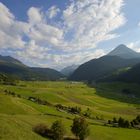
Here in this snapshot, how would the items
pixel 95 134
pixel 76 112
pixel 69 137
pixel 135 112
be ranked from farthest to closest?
1. pixel 135 112
2. pixel 76 112
3. pixel 95 134
4. pixel 69 137

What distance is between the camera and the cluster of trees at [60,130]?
7562 cm

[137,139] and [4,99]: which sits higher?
[4,99]

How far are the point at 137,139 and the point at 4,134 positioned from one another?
188 feet

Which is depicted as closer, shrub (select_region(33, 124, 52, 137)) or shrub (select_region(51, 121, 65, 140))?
shrub (select_region(51, 121, 65, 140))

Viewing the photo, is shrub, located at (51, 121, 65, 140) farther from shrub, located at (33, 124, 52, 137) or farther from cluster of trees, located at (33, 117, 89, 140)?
shrub, located at (33, 124, 52, 137)

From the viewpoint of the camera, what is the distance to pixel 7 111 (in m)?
128

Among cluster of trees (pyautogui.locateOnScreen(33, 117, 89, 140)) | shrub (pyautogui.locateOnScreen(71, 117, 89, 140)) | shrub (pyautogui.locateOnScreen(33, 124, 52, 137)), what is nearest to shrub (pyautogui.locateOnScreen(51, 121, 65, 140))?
cluster of trees (pyautogui.locateOnScreen(33, 117, 89, 140))

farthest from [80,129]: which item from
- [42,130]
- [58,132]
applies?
[42,130]

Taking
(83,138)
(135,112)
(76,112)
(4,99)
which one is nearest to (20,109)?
(4,99)

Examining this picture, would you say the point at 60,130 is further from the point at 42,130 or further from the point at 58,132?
the point at 42,130

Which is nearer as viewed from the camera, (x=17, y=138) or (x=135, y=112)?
(x=17, y=138)

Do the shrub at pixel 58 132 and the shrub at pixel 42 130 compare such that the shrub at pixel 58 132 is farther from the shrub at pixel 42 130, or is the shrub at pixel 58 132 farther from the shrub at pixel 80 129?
the shrub at pixel 80 129

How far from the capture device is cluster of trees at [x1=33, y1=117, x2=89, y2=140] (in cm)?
7562

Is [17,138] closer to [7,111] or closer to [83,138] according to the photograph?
[83,138]
